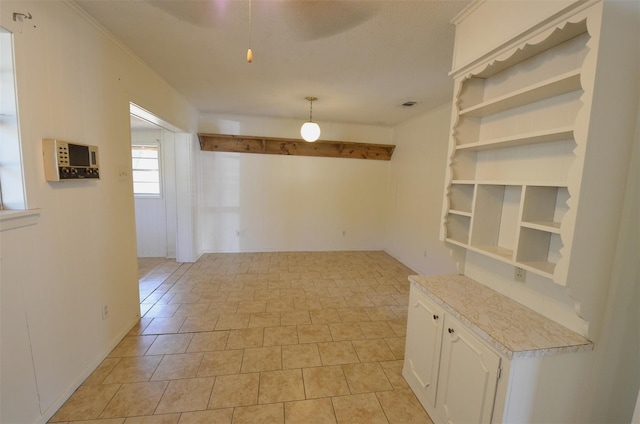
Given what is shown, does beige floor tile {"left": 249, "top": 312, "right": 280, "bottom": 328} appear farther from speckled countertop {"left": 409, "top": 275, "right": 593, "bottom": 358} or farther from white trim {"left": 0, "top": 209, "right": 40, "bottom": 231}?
white trim {"left": 0, "top": 209, "right": 40, "bottom": 231}

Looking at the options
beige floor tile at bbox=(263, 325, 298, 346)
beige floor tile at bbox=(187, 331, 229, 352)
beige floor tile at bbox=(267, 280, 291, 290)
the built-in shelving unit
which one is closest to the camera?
the built-in shelving unit

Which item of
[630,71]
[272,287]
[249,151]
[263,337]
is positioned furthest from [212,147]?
[630,71]

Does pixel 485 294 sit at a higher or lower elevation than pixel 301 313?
higher

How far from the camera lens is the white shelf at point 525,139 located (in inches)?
47.5

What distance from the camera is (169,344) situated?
2.37 metres

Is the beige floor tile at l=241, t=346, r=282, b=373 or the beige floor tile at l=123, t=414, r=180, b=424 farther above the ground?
the beige floor tile at l=241, t=346, r=282, b=373

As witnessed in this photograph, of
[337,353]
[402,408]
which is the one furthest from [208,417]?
[402,408]

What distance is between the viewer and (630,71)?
1073mm

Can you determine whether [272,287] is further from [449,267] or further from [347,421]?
[449,267]

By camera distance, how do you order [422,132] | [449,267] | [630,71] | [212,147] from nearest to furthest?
[630,71]
[449,267]
[422,132]
[212,147]

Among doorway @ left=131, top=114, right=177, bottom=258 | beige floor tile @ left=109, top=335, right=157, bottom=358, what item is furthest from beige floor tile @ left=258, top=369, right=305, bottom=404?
doorway @ left=131, top=114, right=177, bottom=258

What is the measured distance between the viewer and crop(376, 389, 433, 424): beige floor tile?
1.69 m

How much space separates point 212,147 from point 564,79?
4849 mm

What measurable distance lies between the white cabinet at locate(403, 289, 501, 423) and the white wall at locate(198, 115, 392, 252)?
366cm
